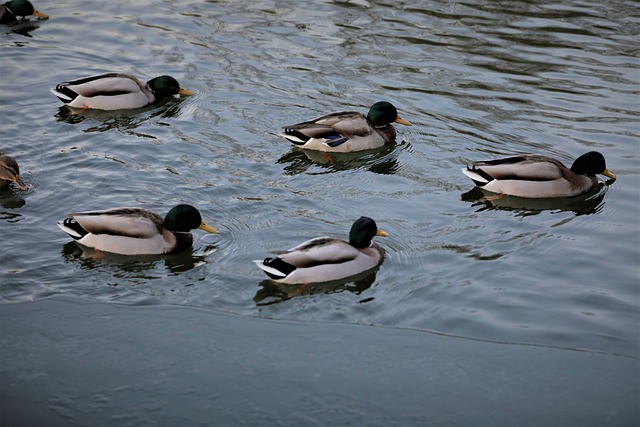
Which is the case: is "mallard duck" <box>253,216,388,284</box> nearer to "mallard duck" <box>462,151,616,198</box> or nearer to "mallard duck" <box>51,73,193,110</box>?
"mallard duck" <box>462,151,616,198</box>

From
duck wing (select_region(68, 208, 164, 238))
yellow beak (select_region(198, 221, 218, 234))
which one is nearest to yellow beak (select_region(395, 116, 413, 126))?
yellow beak (select_region(198, 221, 218, 234))

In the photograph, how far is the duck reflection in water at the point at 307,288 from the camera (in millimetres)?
8500

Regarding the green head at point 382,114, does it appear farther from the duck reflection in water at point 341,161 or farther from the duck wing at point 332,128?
the duck reflection in water at point 341,161

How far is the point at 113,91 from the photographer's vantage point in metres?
13.1

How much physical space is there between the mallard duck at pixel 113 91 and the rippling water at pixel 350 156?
0.59 ft

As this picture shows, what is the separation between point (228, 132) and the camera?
12250 millimetres

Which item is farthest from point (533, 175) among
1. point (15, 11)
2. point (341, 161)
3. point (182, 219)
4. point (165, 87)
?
point (15, 11)

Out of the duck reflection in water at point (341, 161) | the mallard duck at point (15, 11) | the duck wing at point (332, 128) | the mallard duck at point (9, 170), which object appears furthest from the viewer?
the mallard duck at point (15, 11)

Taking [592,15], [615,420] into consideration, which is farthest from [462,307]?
[592,15]

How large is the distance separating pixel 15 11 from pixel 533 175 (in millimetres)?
9628

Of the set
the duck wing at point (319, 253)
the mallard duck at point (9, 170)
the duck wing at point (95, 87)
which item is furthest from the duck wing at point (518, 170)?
the duck wing at point (95, 87)

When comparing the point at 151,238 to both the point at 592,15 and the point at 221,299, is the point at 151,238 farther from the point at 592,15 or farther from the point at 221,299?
the point at 592,15

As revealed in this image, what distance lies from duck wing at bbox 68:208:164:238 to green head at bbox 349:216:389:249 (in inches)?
72.0

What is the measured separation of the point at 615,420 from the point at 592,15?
11.1 metres
